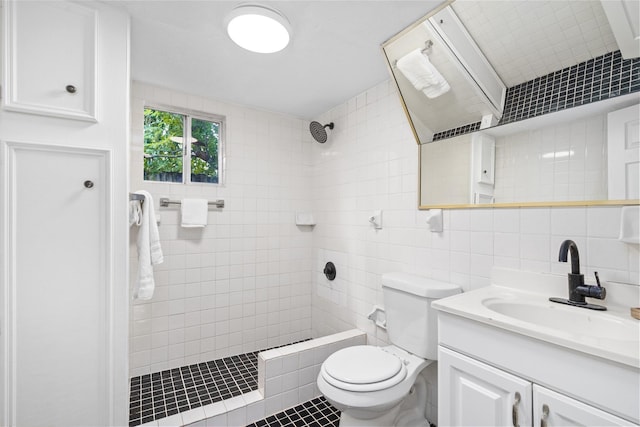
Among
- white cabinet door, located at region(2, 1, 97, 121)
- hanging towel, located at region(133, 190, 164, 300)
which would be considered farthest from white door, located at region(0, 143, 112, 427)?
hanging towel, located at region(133, 190, 164, 300)

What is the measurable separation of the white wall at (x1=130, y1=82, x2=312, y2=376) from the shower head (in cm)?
34

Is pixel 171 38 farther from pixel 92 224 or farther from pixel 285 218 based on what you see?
pixel 285 218

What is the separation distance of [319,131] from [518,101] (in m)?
1.44

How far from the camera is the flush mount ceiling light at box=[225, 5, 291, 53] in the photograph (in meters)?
1.32

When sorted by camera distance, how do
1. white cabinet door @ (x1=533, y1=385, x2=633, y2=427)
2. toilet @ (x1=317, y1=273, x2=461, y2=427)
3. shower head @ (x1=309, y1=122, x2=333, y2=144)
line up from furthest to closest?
1. shower head @ (x1=309, y1=122, x2=333, y2=144)
2. toilet @ (x1=317, y1=273, x2=461, y2=427)
3. white cabinet door @ (x1=533, y1=385, x2=633, y2=427)

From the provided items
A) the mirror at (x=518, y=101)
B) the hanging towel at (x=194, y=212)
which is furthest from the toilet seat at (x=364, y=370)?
the hanging towel at (x=194, y=212)

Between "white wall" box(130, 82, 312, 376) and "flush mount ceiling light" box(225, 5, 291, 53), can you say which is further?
"white wall" box(130, 82, 312, 376)

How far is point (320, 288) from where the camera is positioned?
2.63 m

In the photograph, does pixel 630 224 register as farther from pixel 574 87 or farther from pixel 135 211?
pixel 135 211

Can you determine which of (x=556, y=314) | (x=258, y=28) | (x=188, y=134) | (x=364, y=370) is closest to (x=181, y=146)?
(x=188, y=134)

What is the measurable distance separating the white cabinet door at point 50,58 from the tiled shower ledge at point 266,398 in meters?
1.57

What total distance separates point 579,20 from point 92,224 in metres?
2.10

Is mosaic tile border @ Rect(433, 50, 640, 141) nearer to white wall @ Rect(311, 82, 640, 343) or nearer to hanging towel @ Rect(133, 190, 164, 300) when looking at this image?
white wall @ Rect(311, 82, 640, 343)

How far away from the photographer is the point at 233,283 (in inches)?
94.3
